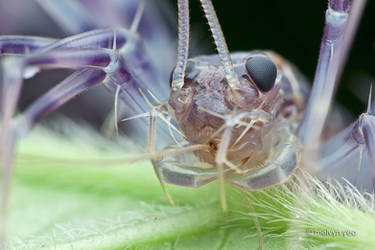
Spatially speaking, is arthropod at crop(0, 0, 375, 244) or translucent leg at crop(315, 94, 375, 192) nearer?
arthropod at crop(0, 0, 375, 244)

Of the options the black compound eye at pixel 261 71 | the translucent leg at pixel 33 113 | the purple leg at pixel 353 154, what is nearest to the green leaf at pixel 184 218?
the translucent leg at pixel 33 113

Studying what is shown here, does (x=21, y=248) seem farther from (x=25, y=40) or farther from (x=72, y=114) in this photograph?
(x=72, y=114)

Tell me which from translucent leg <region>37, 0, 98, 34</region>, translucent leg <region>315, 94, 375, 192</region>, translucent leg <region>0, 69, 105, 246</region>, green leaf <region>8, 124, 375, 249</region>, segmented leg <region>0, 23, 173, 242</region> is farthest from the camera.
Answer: translucent leg <region>37, 0, 98, 34</region>

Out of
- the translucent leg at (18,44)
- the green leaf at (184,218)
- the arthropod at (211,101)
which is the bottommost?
the green leaf at (184,218)

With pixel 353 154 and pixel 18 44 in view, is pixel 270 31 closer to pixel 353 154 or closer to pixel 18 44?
pixel 353 154

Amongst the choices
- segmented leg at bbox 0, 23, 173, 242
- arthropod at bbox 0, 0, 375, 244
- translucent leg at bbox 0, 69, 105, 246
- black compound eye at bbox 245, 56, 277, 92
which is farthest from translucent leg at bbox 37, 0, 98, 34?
black compound eye at bbox 245, 56, 277, 92

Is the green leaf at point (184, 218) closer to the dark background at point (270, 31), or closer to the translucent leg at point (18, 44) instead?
the translucent leg at point (18, 44)

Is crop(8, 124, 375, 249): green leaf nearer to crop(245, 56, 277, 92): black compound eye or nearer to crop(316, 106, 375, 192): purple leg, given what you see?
crop(316, 106, 375, 192): purple leg
